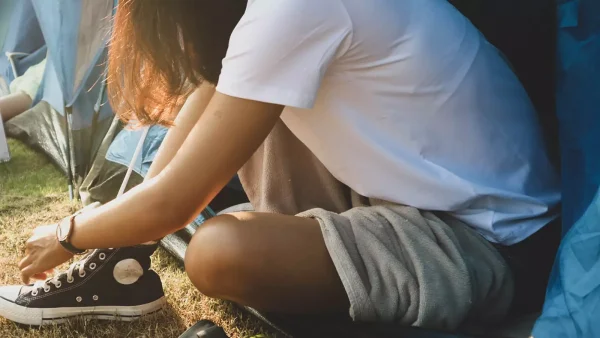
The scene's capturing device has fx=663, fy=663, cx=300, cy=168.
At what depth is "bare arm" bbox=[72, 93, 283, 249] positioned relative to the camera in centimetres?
88

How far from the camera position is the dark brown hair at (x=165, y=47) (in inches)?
36.5

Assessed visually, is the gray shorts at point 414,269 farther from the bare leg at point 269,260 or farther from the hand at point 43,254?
the hand at point 43,254

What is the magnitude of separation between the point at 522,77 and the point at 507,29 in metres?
0.10

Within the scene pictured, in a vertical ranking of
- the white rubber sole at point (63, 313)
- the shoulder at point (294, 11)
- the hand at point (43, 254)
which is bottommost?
the white rubber sole at point (63, 313)

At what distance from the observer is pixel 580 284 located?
31.9 inches

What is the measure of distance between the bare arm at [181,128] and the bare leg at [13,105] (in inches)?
47.7

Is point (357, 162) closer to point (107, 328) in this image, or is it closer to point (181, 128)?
point (181, 128)

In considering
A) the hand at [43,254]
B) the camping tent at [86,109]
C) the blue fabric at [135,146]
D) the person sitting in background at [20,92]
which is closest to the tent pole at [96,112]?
the camping tent at [86,109]

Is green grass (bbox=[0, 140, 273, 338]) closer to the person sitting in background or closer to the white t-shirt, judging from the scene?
the person sitting in background

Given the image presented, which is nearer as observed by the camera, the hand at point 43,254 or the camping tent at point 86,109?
the hand at point 43,254

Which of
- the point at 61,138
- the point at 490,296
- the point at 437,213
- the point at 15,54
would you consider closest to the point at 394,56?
the point at 437,213

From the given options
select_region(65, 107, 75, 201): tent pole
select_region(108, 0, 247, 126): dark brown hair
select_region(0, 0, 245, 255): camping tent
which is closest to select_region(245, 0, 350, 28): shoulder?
select_region(108, 0, 247, 126): dark brown hair

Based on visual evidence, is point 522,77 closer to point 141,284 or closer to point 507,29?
point 507,29

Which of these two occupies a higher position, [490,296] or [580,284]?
[580,284]
